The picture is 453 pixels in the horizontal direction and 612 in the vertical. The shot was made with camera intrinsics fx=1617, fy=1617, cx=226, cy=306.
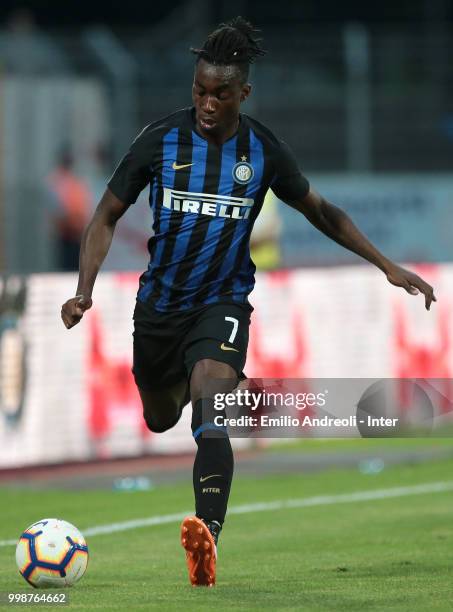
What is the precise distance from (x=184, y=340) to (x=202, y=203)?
0.59 meters

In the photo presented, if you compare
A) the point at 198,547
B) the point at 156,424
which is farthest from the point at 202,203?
the point at 198,547

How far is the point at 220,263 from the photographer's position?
6836mm

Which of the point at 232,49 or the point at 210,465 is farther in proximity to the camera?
the point at 232,49

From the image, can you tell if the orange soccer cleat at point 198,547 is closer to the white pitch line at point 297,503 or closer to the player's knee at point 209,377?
the player's knee at point 209,377

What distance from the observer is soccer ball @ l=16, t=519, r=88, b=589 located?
628 cm

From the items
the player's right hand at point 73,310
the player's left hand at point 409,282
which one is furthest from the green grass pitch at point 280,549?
the player's left hand at point 409,282

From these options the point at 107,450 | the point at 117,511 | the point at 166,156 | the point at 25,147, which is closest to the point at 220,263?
the point at 166,156

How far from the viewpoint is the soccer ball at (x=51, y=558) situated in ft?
20.6

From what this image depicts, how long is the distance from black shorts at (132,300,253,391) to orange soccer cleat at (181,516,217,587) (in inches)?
31.4

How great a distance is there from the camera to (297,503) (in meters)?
10.3

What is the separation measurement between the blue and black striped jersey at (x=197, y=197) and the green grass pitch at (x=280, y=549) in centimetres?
124

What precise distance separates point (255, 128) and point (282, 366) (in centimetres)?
640

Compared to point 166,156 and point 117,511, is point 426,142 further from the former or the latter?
point 166,156

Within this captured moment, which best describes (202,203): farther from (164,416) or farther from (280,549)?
(280,549)
